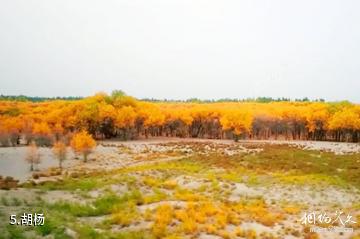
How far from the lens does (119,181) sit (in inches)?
1271

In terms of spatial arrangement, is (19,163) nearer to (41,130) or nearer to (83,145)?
(83,145)

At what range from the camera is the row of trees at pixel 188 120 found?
82500mm

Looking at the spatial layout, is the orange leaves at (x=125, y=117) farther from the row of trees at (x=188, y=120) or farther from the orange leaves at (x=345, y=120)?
the orange leaves at (x=345, y=120)

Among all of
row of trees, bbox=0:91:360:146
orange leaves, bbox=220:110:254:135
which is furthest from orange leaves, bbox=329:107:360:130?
orange leaves, bbox=220:110:254:135

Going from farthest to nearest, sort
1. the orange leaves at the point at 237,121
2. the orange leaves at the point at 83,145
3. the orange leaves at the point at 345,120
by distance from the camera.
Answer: the orange leaves at the point at 237,121 → the orange leaves at the point at 345,120 → the orange leaves at the point at 83,145

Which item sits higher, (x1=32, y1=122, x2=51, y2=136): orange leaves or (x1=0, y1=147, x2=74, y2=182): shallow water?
(x1=32, y1=122, x2=51, y2=136): orange leaves

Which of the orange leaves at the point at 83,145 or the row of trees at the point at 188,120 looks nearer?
the orange leaves at the point at 83,145

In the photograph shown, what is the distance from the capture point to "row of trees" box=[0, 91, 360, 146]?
82500 mm

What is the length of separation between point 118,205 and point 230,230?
7269 mm

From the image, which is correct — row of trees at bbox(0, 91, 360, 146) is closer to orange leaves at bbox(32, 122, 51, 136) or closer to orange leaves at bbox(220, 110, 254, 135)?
orange leaves at bbox(220, 110, 254, 135)

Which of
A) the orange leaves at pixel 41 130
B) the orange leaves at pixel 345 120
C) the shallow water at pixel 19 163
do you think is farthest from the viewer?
the orange leaves at pixel 345 120

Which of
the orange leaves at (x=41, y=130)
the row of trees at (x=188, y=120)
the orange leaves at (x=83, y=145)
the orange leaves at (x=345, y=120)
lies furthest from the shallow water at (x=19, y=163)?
the orange leaves at (x=345, y=120)

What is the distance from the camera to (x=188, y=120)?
93750mm

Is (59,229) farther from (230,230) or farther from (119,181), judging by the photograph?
(119,181)
